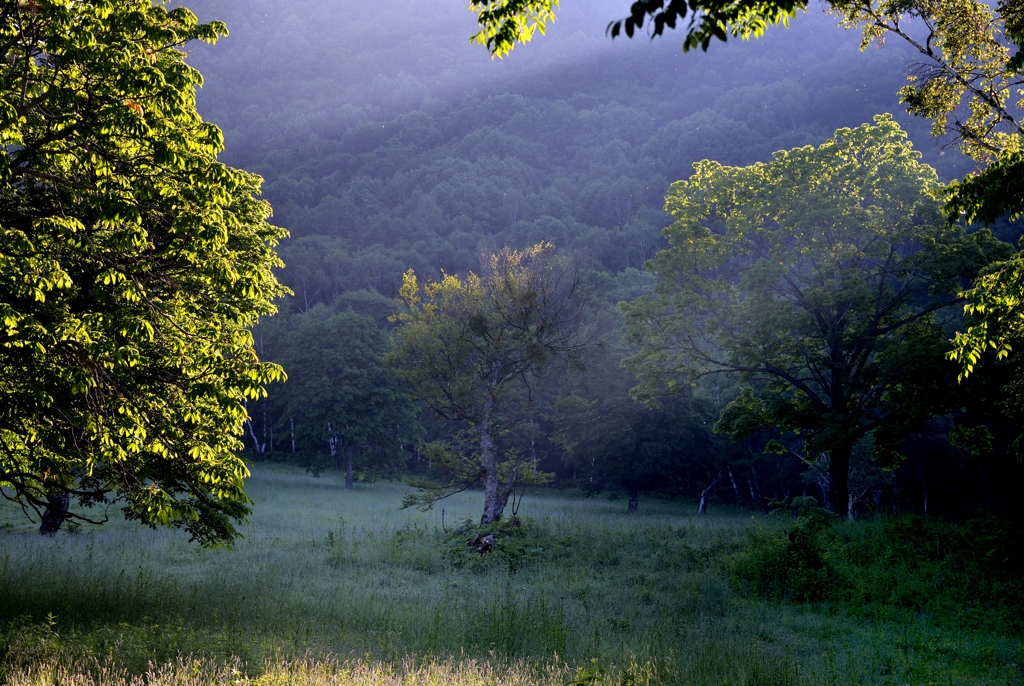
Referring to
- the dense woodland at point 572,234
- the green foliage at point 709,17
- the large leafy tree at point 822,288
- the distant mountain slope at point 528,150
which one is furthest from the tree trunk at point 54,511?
the distant mountain slope at point 528,150

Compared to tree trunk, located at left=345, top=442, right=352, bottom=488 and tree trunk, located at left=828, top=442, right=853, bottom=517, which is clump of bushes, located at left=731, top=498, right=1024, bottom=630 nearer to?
tree trunk, located at left=828, top=442, right=853, bottom=517

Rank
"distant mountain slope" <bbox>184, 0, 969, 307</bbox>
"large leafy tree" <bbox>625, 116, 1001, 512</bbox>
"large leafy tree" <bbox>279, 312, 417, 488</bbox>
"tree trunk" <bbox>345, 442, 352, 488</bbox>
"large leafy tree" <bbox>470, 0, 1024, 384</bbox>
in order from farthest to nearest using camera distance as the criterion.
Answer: "distant mountain slope" <bbox>184, 0, 969, 307</bbox>, "tree trunk" <bbox>345, 442, 352, 488</bbox>, "large leafy tree" <bbox>279, 312, 417, 488</bbox>, "large leafy tree" <bbox>625, 116, 1001, 512</bbox>, "large leafy tree" <bbox>470, 0, 1024, 384</bbox>

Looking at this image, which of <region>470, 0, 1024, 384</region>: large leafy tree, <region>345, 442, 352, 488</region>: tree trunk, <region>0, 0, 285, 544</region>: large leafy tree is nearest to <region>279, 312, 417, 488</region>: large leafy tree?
<region>345, 442, 352, 488</region>: tree trunk

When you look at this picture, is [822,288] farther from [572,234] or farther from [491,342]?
[572,234]

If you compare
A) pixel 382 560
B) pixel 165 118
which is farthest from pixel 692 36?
pixel 382 560

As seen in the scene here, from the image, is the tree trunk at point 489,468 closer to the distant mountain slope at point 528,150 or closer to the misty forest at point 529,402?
the misty forest at point 529,402

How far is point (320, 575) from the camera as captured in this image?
56.8ft

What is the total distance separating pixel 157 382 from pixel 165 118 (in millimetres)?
3958

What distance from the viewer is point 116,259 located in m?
9.54

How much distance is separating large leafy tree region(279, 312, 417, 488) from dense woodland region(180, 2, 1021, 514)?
18 cm

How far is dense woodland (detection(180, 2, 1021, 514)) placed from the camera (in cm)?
4131

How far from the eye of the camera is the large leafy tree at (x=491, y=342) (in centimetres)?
2520

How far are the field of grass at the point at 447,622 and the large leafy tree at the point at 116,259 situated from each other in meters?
2.18

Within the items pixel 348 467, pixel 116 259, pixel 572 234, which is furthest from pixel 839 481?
pixel 572 234
